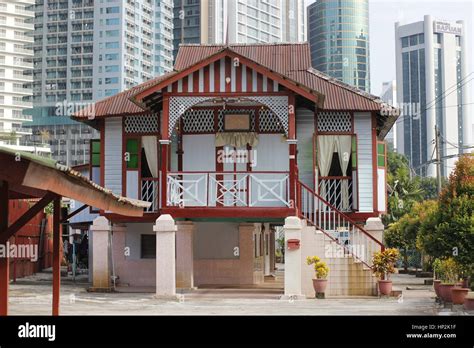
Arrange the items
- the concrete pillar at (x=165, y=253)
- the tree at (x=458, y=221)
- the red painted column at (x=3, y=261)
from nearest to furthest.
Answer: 1. the red painted column at (x=3, y=261)
2. the tree at (x=458, y=221)
3. the concrete pillar at (x=165, y=253)

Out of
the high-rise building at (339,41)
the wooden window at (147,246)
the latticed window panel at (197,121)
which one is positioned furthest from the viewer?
the high-rise building at (339,41)

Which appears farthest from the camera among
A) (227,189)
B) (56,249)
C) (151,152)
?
(151,152)

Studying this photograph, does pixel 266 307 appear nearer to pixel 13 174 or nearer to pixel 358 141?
pixel 358 141

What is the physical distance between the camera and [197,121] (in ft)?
87.3

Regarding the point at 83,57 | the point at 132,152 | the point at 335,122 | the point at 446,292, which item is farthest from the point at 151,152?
the point at 83,57

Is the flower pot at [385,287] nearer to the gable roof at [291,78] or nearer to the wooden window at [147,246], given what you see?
the gable roof at [291,78]

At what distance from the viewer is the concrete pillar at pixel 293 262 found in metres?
22.7

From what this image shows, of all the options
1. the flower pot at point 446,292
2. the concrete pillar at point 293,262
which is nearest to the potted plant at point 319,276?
the concrete pillar at point 293,262

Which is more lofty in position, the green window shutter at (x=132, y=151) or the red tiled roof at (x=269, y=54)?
the red tiled roof at (x=269, y=54)

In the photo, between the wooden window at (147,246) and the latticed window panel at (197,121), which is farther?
the wooden window at (147,246)

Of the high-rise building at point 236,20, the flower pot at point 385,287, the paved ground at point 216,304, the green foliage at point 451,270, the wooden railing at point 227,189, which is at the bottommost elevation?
the paved ground at point 216,304

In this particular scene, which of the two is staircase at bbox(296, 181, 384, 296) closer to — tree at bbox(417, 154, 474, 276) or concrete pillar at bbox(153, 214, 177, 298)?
tree at bbox(417, 154, 474, 276)

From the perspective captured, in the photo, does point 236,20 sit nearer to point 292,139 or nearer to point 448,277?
point 292,139

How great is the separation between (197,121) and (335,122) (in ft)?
14.1
